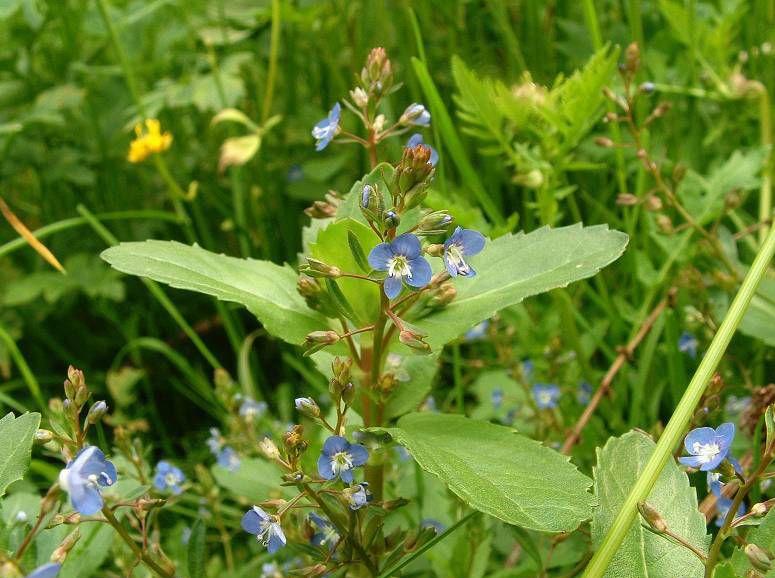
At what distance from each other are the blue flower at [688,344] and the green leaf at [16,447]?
1084 millimetres

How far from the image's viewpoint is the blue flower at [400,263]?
93 cm

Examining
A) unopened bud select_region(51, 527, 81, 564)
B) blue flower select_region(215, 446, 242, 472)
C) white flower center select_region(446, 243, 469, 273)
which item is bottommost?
blue flower select_region(215, 446, 242, 472)

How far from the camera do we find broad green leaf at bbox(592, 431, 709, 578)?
99cm

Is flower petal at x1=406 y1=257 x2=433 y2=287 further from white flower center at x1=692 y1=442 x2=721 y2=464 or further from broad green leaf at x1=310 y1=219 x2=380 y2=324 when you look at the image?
white flower center at x1=692 y1=442 x2=721 y2=464

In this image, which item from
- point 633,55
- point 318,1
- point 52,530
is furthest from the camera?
point 318,1

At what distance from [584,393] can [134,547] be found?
1000mm

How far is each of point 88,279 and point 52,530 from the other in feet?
4.16

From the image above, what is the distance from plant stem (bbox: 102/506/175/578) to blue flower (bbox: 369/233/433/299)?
35 cm

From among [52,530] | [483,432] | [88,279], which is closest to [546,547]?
[483,432]

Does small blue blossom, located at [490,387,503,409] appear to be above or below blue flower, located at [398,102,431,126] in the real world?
below

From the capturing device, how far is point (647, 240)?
6.03 ft

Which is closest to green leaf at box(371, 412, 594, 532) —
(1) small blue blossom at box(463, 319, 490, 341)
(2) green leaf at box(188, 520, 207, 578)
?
(2) green leaf at box(188, 520, 207, 578)

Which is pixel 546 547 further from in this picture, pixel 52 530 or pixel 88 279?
pixel 88 279

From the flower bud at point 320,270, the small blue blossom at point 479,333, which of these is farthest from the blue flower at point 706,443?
the small blue blossom at point 479,333
